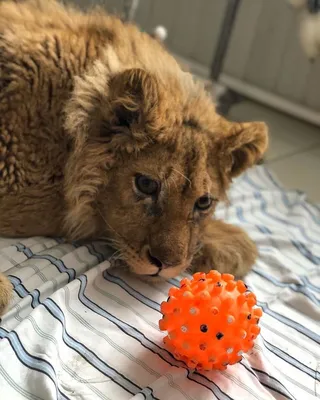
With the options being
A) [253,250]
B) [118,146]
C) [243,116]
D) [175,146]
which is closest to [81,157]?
→ [118,146]

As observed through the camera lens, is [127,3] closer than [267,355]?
No

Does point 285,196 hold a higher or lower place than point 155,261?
lower

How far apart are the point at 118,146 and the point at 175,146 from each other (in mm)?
137

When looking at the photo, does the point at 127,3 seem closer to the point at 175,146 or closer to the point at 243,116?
the point at 243,116

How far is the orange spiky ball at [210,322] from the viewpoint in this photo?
3.73ft

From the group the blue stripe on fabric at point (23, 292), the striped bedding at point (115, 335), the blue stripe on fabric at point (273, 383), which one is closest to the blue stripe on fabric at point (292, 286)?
the striped bedding at point (115, 335)

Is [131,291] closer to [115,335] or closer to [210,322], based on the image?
[115,335]

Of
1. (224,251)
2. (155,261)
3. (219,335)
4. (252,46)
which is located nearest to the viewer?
(219,335)

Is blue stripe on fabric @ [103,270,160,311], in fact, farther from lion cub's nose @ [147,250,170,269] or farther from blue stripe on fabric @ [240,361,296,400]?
blue stripe on fabric @ [240,361,296,400]

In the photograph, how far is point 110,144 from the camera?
55.6 inches

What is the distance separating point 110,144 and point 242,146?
1.17 feet

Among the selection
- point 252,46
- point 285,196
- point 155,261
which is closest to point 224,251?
point 155,261

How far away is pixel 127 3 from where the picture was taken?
2.53 meters

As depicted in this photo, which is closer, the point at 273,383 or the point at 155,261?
the point at 273,383
